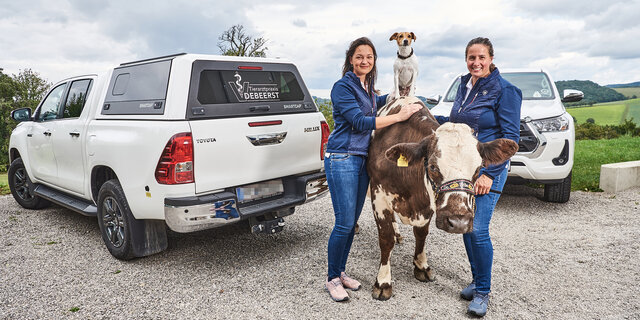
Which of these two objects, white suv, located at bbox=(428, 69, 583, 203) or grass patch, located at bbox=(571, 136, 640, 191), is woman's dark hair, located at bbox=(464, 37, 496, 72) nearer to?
white suv, located at bbox=(428, 69, 583, 203)

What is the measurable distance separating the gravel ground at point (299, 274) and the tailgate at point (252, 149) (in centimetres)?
99

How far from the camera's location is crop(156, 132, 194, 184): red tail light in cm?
374

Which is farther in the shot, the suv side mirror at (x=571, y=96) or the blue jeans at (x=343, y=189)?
the suv side mirror at (x=571, y=96)

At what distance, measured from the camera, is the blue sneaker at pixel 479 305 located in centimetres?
338

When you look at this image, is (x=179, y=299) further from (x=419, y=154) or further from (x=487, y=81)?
(x=487, y=81)

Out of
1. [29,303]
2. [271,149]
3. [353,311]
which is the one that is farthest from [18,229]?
[353,311]

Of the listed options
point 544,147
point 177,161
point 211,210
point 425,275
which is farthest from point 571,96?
point 177,161

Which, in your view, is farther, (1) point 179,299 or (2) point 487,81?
(1) point 179,299

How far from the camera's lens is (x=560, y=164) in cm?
629

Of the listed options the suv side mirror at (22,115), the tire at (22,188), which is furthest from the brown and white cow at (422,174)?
the tire at (22,188)

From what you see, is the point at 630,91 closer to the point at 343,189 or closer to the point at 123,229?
the point at 343,189

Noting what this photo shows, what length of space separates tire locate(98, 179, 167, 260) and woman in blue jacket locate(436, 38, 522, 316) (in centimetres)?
309

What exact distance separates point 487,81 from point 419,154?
856mm

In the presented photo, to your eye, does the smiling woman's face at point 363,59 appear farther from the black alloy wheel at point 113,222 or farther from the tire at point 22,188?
the tire at point 22,188
